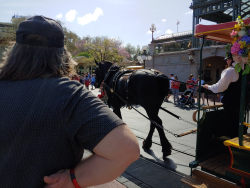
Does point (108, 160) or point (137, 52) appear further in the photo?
point (137, 52)

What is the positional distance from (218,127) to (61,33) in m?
3.19

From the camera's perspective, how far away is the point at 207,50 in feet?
57.8

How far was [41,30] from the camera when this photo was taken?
110 centimetres

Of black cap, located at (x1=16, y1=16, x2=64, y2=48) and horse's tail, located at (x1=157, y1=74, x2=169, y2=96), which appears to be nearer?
black cap, located at (x1=16, y1=16, x2=64, y2=48)

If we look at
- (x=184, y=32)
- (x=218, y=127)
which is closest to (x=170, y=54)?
(x=184, y=32)

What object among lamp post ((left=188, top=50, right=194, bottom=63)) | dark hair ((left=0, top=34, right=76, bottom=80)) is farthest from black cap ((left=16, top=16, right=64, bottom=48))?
lamp post ((left=188, top=50, right=194, bottom=63))

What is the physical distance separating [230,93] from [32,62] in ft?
10.2

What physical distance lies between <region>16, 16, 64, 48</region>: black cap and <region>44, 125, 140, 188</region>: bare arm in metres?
0.63

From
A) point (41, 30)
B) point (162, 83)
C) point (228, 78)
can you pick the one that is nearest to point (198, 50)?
point (162, 83)

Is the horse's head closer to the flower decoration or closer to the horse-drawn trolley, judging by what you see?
the horse-drawn trolley

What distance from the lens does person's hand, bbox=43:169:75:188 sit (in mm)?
951

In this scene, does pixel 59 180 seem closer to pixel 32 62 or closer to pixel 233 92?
pixel 32 62

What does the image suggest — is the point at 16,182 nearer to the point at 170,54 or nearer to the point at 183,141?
the point at 183,141

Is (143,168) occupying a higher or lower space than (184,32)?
lower
